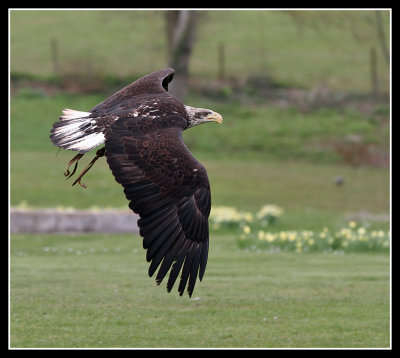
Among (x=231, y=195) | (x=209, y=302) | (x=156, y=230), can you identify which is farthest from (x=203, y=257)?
(x=231, y=195)

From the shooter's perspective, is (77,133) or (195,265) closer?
(195,265)

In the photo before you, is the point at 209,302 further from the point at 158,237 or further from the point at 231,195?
the point at 231,195

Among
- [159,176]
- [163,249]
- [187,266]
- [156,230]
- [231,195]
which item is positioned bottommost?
[231,195]

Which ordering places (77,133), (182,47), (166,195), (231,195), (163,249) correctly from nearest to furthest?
(163,249), (166,195), (77,133), (231,195), (182,47)

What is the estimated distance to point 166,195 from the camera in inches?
262

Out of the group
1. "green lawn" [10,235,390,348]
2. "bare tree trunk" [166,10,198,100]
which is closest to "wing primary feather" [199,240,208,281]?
"green lawn" [10,235,390,348]

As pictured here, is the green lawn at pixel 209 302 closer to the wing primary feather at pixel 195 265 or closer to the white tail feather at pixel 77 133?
the wing primary feather at pixel 195 265

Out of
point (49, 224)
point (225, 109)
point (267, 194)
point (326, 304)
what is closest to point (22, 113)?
point (225, 109)

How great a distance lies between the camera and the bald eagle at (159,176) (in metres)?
6.41

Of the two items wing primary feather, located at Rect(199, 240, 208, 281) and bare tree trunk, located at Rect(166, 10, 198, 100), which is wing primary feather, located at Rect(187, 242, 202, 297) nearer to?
wing primary feather, located at Rect(199, 240, 208, 281)

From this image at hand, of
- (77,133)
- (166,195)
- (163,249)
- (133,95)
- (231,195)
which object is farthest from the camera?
(231,195)

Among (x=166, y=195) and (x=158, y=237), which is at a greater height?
(x=166, y=195)

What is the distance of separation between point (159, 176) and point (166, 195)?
17 cm

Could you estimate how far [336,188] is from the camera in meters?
18.6
